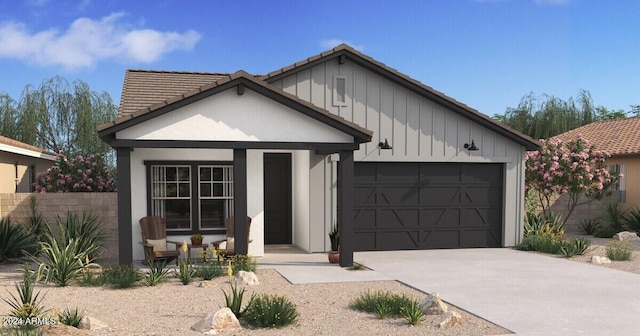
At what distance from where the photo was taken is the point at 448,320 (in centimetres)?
687

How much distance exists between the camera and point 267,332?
6562mm

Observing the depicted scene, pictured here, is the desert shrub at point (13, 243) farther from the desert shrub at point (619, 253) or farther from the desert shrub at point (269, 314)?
the desert shrub at point (619, 253)

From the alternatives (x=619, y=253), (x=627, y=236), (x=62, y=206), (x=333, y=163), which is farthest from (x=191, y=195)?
(x=627, y=236)

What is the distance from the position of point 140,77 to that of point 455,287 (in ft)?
37.3

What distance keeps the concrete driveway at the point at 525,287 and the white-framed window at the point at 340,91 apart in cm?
389

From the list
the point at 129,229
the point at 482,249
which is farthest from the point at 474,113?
the point at 129,229

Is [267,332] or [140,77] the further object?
[140,77]

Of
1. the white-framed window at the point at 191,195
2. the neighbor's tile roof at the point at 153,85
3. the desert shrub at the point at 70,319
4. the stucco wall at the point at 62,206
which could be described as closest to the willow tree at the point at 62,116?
the neighbor's tile roof at the point at 153,85

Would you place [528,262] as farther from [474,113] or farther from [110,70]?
[110,70]

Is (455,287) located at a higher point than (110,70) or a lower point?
lower

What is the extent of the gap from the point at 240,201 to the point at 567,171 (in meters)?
11.0

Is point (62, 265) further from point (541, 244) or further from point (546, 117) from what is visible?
point (546, 117)

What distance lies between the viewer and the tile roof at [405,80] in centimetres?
1309

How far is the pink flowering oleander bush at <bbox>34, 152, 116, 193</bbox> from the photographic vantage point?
59.3 feet
